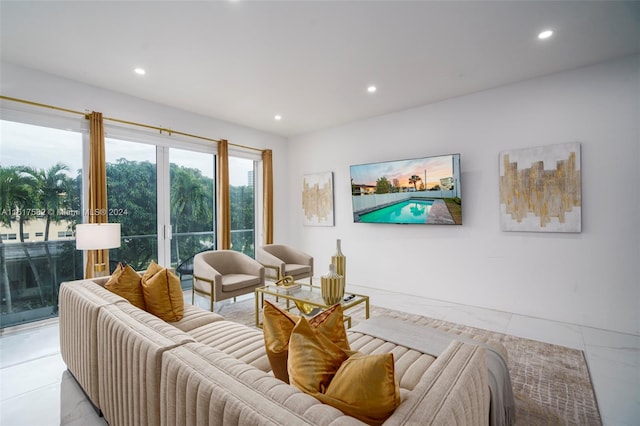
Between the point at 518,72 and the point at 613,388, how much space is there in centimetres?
321

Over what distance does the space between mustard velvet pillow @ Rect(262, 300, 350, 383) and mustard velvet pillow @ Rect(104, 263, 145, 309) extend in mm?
1511

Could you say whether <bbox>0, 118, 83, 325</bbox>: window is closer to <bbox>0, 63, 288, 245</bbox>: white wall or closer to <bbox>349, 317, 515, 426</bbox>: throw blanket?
<bbox>0, 63, 288, 245</bbox>: white wall

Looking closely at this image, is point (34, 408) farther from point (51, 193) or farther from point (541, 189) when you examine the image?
point (541, 189)

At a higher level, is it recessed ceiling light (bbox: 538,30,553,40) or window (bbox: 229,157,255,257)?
recessed ceiling light (bbox: 538,30,553,40)

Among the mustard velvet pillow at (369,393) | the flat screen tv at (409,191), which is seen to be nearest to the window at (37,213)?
the flat screen tv at (409,191)

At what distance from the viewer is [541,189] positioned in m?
3.60

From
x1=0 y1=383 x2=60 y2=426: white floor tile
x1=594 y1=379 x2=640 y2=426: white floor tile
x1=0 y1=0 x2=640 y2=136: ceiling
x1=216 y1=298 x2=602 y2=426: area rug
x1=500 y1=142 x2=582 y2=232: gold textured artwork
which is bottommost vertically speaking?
x1=594 y1=379 x2=640 y2=426: white floor tile

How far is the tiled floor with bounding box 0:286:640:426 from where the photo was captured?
78.3 inches

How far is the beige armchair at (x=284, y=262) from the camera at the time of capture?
454 cm

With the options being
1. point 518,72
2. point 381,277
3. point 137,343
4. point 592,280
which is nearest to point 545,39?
point 518,72

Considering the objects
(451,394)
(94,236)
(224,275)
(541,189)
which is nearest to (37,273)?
(94,236)

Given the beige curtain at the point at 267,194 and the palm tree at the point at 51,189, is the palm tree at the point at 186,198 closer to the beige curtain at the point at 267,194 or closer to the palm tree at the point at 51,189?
the beige curtain at the point at 267,194

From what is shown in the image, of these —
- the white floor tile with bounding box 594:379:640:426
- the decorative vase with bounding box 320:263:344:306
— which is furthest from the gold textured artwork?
the decorative vase with bounding box 320:263:344:306

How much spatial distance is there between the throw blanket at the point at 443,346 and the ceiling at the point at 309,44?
2.47 metres
